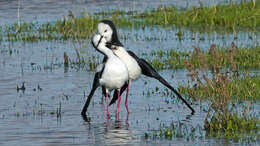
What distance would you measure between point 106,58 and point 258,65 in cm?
404

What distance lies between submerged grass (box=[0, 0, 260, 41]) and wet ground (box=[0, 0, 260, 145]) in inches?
32.1

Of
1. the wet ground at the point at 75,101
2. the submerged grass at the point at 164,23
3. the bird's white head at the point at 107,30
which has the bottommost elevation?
the wet ground at the point at 75,101

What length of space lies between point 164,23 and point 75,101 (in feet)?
29.6

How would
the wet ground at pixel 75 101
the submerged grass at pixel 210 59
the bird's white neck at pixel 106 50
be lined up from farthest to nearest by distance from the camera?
the submerged grass at pixel 210 59
the bird's white neck at pixel 106 50
the wet ground at pixel 75 101

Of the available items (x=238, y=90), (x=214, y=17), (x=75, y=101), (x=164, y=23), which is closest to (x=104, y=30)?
(x=75, y=101)

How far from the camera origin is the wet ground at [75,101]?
9633mm

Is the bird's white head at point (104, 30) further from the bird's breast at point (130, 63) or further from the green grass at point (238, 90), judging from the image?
the green grass at point (238, 90)

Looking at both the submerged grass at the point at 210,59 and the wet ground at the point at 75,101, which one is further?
the submerged grass at the point at 210,59

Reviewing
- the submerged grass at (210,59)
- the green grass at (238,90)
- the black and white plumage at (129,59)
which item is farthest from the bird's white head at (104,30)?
the submerged grass at (210,59)

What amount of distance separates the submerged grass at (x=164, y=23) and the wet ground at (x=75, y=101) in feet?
2.68

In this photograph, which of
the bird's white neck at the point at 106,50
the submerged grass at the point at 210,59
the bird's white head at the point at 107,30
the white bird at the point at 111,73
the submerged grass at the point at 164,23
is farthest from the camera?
the submerged grass at the point at 164,23

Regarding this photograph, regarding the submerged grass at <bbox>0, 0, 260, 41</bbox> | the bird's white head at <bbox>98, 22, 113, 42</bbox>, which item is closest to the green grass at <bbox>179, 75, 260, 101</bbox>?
the bird's white head at <bbox>98, 22, 113, 42</bbox>

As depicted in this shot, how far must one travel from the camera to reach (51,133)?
9.86 metres

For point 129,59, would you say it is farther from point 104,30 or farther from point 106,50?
point 104,30
